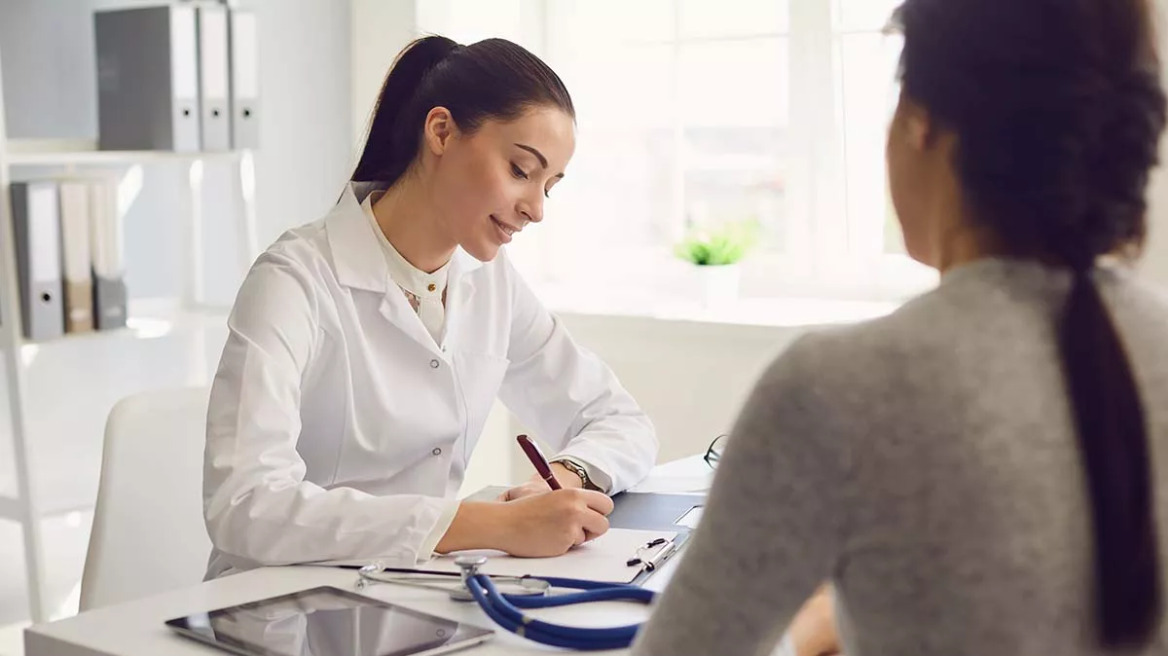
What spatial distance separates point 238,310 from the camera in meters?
1.78

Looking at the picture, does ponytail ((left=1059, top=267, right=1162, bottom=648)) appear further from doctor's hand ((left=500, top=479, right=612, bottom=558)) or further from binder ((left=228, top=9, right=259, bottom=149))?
binder ((left=228, top=9, right=259, bottom=149))

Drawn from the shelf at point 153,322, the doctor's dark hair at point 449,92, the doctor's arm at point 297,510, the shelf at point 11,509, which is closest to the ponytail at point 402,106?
the doctor's dark hair at point 449,92

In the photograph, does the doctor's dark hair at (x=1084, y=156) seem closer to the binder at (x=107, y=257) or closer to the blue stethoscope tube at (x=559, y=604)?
the blue stethoscope tube at (x=559, y=604)

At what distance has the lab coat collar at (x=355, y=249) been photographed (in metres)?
1.92

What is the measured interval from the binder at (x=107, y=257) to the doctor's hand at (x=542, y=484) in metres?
1.30

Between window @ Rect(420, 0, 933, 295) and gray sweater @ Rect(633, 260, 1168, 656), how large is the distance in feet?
7.79

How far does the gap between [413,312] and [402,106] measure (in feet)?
0.96

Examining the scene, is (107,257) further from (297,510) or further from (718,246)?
(297,510)

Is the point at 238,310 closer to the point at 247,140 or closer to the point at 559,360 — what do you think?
the point at 559,360

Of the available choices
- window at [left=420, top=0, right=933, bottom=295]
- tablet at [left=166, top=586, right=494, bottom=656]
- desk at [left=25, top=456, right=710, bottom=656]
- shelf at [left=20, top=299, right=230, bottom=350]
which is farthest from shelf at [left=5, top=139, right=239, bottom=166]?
tablet at [left=166, top=586, right=494, bottom=656]

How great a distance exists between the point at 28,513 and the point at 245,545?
1348 millimetres

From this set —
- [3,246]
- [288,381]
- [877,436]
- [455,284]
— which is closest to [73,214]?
[3,246]

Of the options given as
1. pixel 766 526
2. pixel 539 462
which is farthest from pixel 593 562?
pixel 766 526

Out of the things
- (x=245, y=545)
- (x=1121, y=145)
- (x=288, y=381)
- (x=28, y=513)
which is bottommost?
(x=28, y=513)
